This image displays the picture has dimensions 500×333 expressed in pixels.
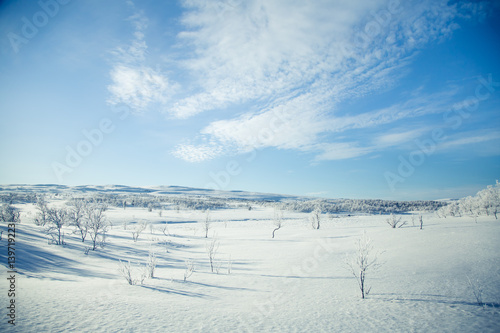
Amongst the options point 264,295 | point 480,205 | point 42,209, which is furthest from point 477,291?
point 480,205

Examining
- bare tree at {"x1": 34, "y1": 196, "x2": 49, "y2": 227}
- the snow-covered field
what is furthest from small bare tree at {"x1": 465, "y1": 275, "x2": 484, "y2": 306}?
bare tree at {"x1": 34, "y1": 196, "x2": 49, "y2": 227}

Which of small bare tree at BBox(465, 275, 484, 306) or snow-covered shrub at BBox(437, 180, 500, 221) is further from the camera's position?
snow-covered shrub at BBox(437, 180, 500, 221)

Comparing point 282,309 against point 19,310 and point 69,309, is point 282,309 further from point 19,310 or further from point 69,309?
point 19,310

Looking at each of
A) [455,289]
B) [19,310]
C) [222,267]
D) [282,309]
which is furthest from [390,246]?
[19,310]

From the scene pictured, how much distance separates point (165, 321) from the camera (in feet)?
16.5

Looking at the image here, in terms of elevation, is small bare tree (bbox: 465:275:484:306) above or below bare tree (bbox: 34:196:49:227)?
below

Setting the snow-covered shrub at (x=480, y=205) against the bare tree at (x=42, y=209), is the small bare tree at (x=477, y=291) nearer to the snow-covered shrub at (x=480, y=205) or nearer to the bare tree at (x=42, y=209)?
the snow-covered shrub at (x=480, y=205)

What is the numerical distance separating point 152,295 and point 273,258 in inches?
372

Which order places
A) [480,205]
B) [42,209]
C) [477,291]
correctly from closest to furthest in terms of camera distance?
[477,291], [42,209], [480,205]

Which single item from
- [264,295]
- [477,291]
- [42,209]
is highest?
[42,209]

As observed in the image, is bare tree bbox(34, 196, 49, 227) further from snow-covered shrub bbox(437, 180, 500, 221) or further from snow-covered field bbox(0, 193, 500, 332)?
snow-covered shrub bbox(437, 180, 500, 221)

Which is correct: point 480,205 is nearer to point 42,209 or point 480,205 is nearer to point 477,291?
point 477,291

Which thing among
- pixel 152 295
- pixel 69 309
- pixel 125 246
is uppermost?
pixel 69 309

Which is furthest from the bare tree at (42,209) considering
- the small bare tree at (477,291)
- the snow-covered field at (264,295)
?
the small bare tree at (477,291)
